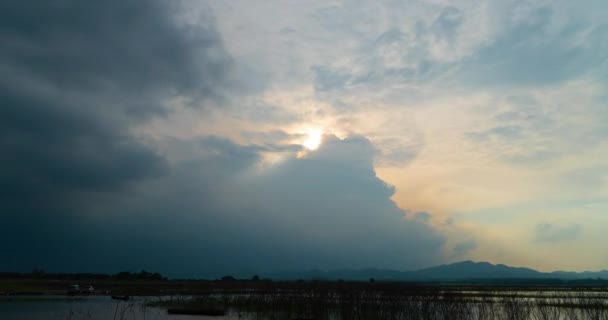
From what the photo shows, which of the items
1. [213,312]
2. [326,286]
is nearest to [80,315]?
[213,312]

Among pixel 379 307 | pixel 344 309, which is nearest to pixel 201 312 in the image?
pixel 344 309

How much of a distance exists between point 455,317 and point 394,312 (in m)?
3.64

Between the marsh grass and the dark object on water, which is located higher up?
the marsh grass

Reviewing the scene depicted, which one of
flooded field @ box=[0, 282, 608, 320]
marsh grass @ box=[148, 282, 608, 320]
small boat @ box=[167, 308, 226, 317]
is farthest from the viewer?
small boat @ box=[167, 308, 226, 317]

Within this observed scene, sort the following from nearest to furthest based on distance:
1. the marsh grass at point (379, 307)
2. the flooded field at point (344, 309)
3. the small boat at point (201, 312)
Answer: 1. the marsh grass at point (379, 307)
2. the flooded field at point (344, 309)
3. the small boat at point (201, 312)

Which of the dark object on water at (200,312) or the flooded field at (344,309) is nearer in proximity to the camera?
the flooded field at (344,309)

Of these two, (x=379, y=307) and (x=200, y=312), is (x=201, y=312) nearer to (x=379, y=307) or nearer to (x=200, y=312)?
(x=200, y=312)

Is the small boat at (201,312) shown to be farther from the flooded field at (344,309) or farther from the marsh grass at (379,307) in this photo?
the marsh grass at (379,307)

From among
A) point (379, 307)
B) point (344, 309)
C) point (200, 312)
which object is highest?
point (379, 307)

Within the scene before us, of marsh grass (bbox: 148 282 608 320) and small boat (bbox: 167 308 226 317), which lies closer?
marsh grass (bbox: 148 282 608 320)

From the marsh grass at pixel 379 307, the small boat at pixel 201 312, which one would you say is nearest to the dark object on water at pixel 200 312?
the small boat at pixel 201 312

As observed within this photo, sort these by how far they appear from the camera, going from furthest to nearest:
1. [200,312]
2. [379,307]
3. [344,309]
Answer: [200,312]
[344,309]
[379,307]

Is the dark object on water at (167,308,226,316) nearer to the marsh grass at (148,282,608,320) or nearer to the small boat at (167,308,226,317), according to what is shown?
the small boat at (167,308,226,317)

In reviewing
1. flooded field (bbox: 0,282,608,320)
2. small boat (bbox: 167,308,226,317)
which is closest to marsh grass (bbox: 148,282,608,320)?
flooded field (bbox: 0,282,608,320)
